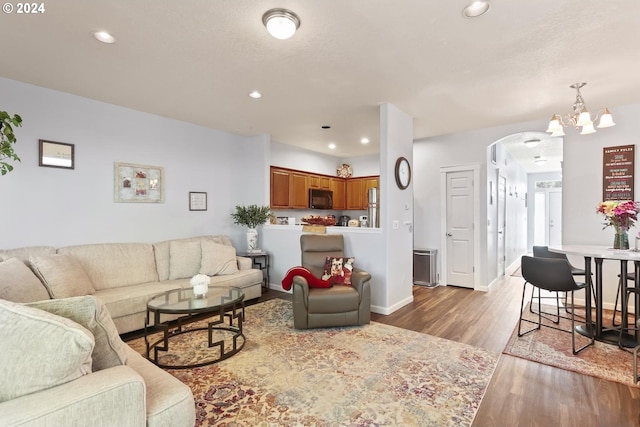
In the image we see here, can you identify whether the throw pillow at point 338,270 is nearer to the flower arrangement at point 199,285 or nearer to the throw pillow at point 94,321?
the flower arrangement at point 199,285

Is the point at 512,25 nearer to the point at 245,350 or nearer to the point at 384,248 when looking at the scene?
the point at 384,248

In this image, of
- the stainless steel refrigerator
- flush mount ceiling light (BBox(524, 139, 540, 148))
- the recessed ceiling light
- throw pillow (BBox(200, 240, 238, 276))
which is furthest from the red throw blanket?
flush mount ceiling light (BBox(524, 139, 540, 148))

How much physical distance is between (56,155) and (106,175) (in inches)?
20.8

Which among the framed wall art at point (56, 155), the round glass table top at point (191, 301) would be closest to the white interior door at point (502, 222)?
the round glass table top at point (191, 301)

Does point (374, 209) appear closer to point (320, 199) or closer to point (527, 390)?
point (320, 199)

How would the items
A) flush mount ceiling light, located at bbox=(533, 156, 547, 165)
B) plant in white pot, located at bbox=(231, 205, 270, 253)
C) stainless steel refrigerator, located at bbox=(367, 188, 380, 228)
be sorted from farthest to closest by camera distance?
flush mount ceiling light, located at bbox=(533, 156, 547, 165) → plant in white pot, located at bbox=(231, 205, 270, 253) → stainless steel refrigerator, located at bbox=(367, 188, 380, 228)

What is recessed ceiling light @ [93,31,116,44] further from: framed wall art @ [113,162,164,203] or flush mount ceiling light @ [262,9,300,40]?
framed wall art @ [113,162,164,203]

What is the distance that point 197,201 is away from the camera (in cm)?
482

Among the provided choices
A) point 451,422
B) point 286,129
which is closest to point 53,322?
point 451,422

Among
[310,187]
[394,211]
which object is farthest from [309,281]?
[310,187]

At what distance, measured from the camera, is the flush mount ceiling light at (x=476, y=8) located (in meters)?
2.01

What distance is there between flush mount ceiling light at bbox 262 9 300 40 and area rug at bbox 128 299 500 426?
8.40 ft

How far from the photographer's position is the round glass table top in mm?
2629

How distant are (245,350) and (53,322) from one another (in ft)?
6.34
